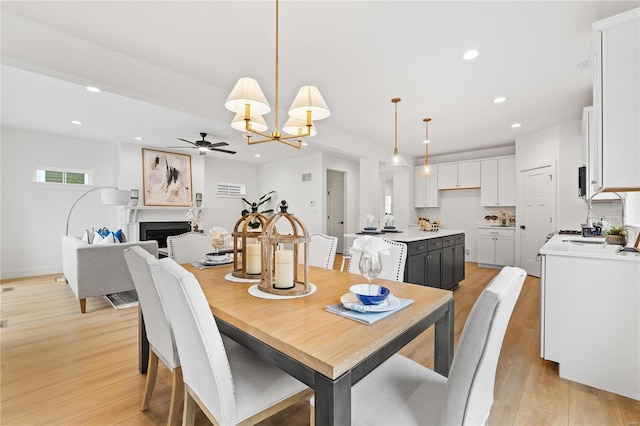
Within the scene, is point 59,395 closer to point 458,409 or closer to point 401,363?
point 401,363

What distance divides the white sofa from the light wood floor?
27 cm

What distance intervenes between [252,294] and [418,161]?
651 centimetres

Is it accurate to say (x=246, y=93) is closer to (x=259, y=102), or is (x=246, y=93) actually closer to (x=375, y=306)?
(x=259, y=102)

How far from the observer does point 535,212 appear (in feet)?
16.1

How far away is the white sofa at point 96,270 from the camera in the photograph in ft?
10.3

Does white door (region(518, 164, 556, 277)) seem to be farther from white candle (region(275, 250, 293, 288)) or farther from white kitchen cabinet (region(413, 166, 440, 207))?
white candle (region(275, 250, 293, 288))

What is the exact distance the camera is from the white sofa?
10.3ft

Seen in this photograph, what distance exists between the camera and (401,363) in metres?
1.21

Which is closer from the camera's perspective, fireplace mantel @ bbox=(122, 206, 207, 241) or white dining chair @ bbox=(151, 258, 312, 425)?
white dining chair @ bbox=(151, 258, 312, 425)

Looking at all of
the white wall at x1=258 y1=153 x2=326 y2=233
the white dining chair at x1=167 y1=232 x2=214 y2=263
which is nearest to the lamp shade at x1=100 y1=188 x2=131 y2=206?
the white dining chair at x1=167 y1=232 x2=214 y2=263

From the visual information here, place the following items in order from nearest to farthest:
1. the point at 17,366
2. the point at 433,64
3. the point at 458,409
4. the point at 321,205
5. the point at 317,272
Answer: the point at 458,409 < the point at 317,272 < the point at 17,366 < the point at 433,64 < the point at 321,205

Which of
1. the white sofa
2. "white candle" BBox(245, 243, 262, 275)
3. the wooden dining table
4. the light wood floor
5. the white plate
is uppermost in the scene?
"white candle" BBox(245, 243, 262, 275)

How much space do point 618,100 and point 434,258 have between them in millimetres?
2248

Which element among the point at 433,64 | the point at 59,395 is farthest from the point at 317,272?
the point at 433,64
